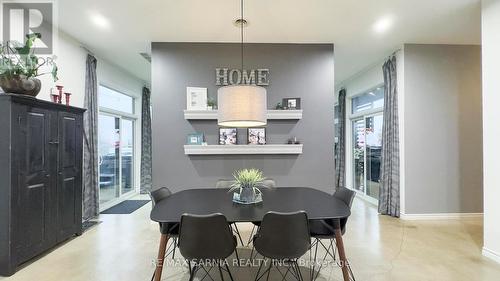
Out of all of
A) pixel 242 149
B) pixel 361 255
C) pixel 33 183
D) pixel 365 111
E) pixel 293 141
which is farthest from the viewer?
pixel 365 111

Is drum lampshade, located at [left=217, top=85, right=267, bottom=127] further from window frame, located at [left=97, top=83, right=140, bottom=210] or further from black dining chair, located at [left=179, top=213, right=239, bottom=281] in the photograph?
window frame, located at [left=97, top=83, right=140, bottom=210]

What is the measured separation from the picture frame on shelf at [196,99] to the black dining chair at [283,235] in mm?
2480

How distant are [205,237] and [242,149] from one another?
2146 mm

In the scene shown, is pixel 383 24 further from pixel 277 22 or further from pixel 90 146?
pixel 90 146

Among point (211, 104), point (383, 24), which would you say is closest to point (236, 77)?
point (211, 104)

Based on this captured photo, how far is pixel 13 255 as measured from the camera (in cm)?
250

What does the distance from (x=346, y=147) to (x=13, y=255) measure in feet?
21.2

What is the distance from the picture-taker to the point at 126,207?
16.8 ft

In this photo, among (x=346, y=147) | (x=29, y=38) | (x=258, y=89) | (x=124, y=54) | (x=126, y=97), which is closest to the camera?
(x=258, y=89)

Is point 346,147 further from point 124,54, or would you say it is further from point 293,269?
point 124,54

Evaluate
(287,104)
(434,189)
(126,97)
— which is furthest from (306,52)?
(126,97)

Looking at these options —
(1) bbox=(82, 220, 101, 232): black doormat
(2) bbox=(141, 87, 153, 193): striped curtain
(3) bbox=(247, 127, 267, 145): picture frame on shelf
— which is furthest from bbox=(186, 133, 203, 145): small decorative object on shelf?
(2) bbox=(141, 87, 153, 193): striped curtain

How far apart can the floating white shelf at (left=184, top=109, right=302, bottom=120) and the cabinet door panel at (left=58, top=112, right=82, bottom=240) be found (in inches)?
57.5

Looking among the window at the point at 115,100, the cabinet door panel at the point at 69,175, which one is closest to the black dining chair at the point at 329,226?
the cabinet door panel at the point at 69,175
